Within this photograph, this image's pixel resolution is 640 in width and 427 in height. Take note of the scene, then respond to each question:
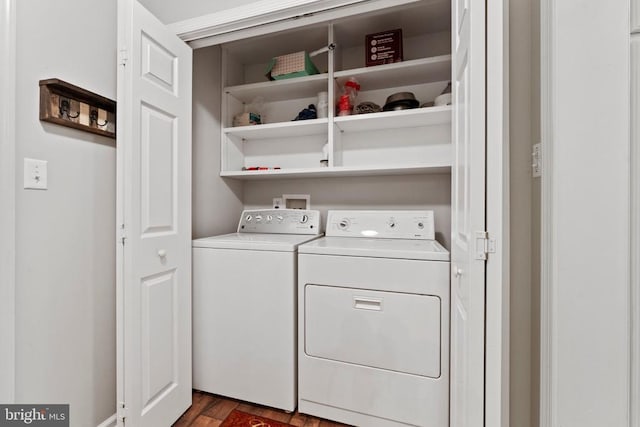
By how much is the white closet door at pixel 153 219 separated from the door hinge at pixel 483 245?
1.32m

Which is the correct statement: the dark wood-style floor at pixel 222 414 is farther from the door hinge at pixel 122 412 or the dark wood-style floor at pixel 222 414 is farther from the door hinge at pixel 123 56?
the door hinge at pixel 123 56

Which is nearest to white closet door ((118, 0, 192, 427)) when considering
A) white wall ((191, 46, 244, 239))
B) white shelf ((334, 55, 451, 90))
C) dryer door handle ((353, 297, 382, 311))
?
white wall ((191, 46, 244, 239))

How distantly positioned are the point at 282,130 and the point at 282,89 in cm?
33

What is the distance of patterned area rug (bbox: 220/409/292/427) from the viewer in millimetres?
1495

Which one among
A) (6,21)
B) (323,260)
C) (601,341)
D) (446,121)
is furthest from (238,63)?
(601,341)

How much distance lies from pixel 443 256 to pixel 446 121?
40.7 inches

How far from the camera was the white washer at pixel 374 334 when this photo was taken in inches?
52.1

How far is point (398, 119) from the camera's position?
1846mm

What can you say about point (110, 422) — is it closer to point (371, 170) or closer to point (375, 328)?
point (375, 328)

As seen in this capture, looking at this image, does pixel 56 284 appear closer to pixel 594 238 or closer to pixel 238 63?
pixel 594 238

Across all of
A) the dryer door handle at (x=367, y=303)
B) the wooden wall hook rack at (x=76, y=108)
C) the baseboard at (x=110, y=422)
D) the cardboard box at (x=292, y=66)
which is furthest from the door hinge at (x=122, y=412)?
the cardboard box at (x=292, y=66)

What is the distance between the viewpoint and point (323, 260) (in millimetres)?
1497

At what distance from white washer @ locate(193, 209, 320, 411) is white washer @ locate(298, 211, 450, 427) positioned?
3.1 inches

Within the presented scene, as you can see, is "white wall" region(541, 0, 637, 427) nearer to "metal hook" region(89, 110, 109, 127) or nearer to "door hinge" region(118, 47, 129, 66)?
"door hinge" region(118, 47, 129, 66)
